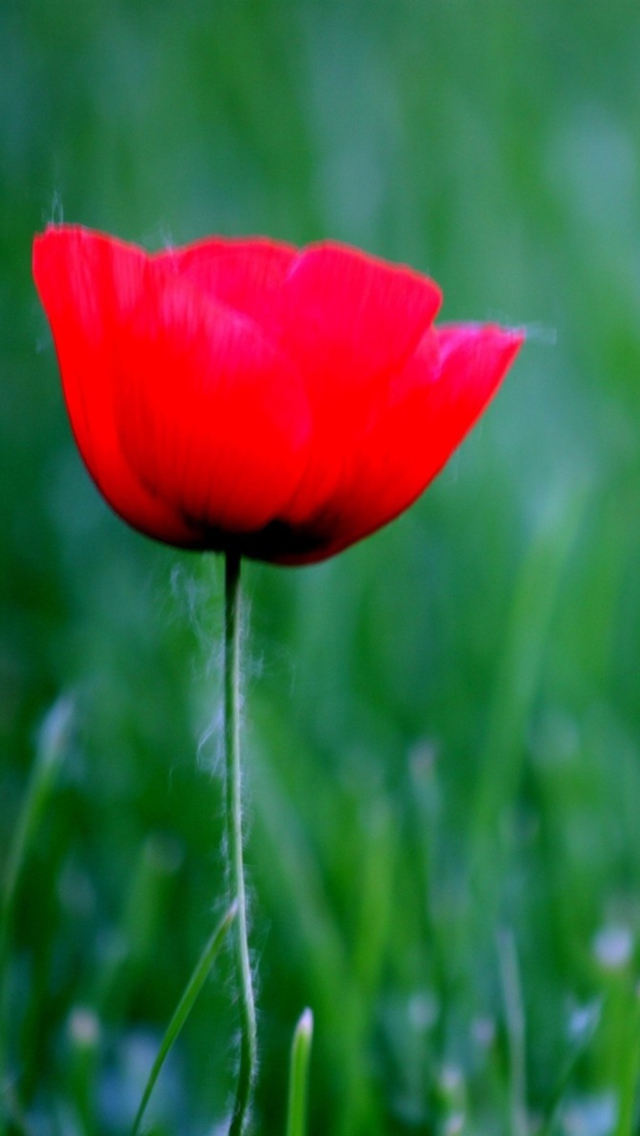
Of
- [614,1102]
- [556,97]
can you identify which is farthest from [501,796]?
[556,97]

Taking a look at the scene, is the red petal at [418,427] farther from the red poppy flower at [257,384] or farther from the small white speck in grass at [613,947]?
the small white speck in grass at [613,947]

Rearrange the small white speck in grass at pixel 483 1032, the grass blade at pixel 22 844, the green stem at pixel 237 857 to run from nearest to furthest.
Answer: the green stem at pixel 237 857 → the grass blade at pixel 22 844 → the small white speck in grass at pixel 483 1032

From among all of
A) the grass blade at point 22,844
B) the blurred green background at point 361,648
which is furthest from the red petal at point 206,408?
the grass blade at point 22,844

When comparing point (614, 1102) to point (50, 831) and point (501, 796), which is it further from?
point (50, 831)

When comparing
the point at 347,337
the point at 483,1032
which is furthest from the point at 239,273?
the point at 483,1032

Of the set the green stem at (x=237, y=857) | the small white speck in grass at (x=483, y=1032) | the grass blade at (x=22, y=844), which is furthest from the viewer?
the small white speck in grass at (x=483, y=1032)

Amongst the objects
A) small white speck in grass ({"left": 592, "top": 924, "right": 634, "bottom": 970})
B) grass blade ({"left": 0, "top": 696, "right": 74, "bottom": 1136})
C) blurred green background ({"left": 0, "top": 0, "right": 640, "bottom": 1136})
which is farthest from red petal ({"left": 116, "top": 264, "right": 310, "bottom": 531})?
small white speck in grass ({"left": 592, "top": 924, "right": 634, "bottom": 970})

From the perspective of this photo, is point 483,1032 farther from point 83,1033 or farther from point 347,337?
point 347,337

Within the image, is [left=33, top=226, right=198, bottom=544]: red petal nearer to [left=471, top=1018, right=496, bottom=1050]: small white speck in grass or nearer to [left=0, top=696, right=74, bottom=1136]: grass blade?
[left=0, top=696, right=74, bottom=1136]: grass blade
